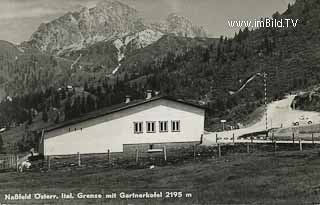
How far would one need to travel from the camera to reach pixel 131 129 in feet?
161

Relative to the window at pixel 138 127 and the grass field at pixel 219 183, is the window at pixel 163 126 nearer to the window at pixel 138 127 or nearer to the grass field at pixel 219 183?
the window at pixel 138 127

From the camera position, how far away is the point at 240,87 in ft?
510

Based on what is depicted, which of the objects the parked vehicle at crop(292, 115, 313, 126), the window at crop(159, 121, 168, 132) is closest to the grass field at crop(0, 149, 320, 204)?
the window at crop(159, 121, 168, 132)

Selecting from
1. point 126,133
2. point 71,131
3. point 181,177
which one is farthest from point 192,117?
point 181,177

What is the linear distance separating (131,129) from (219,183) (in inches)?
1166

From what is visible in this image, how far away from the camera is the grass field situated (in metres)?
16.2

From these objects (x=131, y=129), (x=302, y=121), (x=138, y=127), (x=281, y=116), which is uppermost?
(x=281, y=116)

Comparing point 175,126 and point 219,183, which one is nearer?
point 219,183

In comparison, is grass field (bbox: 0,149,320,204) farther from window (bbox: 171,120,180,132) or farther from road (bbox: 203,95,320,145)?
road (bbox: 203,95,320,145)

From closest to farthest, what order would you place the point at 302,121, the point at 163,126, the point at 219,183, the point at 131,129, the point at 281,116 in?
the point at 219,183 < the point at 131,129 < the point at 163,126 < the point at 302,121 < the point at 281,116

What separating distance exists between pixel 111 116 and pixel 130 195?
1272 inches

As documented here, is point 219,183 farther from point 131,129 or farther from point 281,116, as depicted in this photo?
point 281,116

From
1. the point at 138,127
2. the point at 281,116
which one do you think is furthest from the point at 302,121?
the point at 138,127

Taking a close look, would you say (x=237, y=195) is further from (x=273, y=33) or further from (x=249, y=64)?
(x=273, y=33)
